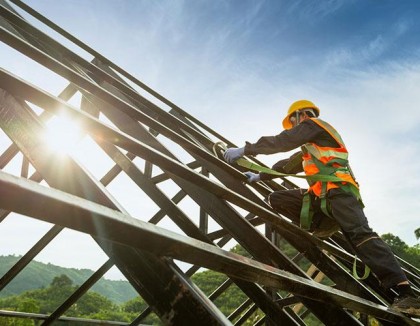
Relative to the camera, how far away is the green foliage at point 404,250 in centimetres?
2681

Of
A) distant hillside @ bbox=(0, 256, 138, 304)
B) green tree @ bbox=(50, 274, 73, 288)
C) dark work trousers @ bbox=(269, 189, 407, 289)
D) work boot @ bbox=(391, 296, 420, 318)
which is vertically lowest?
work boot @ bbox=(391, 296, 420, 318)

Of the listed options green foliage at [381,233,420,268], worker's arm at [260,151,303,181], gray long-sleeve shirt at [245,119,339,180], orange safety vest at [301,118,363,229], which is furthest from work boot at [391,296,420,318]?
green foliage at [381,233,420,268]

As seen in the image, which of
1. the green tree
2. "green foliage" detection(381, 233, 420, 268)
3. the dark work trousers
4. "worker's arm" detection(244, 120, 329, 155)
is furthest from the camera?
the green tree

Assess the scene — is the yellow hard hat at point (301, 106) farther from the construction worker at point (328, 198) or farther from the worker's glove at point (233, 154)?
the worker's glove at point (233, 154)

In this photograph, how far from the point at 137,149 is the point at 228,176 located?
1.55 meters

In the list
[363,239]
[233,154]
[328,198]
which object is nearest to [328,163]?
[328,198]

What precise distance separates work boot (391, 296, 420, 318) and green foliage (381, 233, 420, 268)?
→ 2736cm

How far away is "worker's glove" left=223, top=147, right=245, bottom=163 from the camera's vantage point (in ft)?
11.0

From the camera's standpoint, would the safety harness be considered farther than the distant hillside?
No

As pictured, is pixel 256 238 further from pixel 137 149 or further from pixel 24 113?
pixel 24 113

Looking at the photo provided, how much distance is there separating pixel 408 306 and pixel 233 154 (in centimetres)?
183

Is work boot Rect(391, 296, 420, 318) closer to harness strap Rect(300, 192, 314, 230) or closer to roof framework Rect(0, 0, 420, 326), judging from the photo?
roof framework Rect(0, 0, 420, 326)

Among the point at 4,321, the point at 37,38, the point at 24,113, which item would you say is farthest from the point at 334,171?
the point at 4,321

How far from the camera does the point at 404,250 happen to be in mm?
27828
